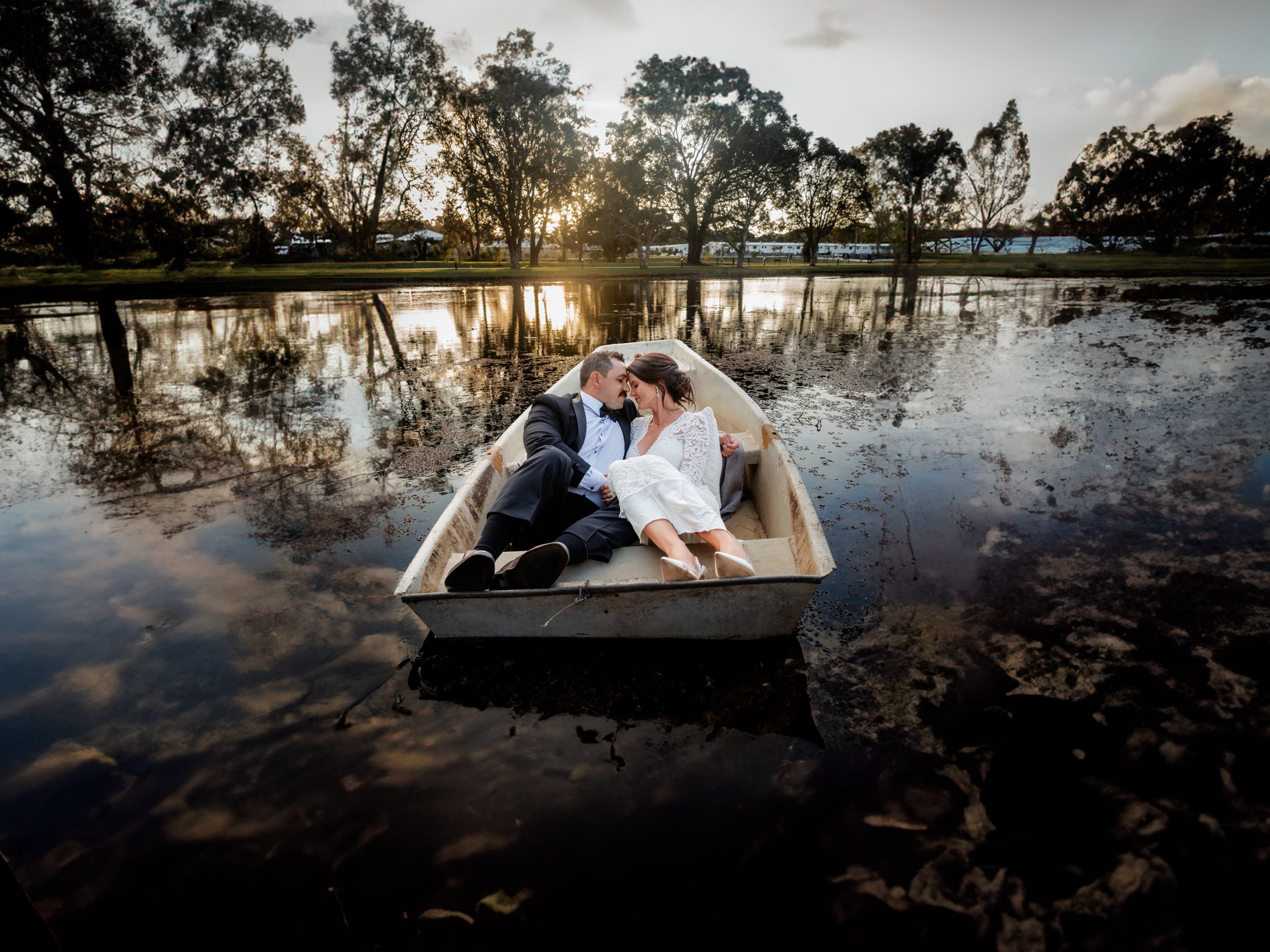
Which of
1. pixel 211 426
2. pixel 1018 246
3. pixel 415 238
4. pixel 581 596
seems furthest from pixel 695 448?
pixel 1018 246

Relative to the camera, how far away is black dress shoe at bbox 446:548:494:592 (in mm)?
2604

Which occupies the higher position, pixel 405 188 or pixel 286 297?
pixel 405 188

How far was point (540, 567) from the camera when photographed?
2641 mm

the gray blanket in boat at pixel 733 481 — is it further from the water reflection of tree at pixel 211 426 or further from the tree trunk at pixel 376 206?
the tree trunk at pixel 376 206

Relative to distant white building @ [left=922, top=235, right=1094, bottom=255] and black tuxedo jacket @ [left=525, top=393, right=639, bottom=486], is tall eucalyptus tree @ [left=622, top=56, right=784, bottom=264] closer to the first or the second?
distant white building @ [left=922, top=235, right=1094, bottom=255]

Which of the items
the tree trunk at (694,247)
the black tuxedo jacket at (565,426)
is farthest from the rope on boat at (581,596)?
the tree trunk at (694,247)

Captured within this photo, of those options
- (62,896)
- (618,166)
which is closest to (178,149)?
(618,166)

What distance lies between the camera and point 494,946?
5.67 ft

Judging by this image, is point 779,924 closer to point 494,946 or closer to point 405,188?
point 494,946

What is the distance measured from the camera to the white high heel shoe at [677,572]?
2564mm

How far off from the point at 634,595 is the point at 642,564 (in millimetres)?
520

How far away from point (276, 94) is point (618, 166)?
1874cm

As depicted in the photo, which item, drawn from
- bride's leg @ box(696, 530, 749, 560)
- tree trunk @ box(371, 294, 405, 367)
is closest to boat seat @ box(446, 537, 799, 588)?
bride's leg @ box(696, 530, 749, 560)

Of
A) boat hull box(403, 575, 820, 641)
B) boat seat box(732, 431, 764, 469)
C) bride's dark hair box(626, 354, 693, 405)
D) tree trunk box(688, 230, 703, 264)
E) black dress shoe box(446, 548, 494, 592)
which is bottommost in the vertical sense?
boat hull box(403, 575, 820, 641)
